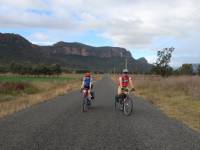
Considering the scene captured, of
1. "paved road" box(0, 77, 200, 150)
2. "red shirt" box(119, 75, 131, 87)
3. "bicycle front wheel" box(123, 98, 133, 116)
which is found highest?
"red shirt" box(119, 75, 131, 87)

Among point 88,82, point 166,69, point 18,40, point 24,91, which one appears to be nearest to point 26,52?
point 18,40

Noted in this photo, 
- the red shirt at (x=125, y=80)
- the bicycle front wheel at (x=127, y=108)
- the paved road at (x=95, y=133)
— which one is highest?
the red shirt at (x=125, y=80)

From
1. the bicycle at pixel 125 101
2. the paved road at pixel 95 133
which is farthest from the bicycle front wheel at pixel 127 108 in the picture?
the paved road at pixel 95 133

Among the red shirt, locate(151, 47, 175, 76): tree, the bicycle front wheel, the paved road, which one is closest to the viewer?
the paved road

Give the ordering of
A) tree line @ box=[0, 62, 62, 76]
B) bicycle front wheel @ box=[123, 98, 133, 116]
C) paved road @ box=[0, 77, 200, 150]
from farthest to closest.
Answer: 1. tree line @ box=[0, 62, 62, 76]
2. bicycle front wheel @ box=[123, 98, 133, 116]
3. paved road @ box=[0, 77, 200, 150]

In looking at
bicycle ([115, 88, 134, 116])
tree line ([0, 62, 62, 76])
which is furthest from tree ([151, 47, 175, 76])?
tree line ([0, 62, 62, 76])

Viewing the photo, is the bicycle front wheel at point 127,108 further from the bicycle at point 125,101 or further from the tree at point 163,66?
the tree at point 163,66

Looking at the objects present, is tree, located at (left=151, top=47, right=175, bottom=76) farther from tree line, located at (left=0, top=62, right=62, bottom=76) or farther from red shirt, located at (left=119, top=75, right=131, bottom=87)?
tree line, located at (left=0, top=62, right=62, bottom=76)

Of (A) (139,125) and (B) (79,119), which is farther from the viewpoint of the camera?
(B) (79,119)

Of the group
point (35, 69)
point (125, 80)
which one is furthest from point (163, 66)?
point (35, 69)

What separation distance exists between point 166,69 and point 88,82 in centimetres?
4167

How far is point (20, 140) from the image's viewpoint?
32.1 ft

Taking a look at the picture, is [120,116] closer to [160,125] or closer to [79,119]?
[79,119]

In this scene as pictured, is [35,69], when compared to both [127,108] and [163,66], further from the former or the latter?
[127,108]
